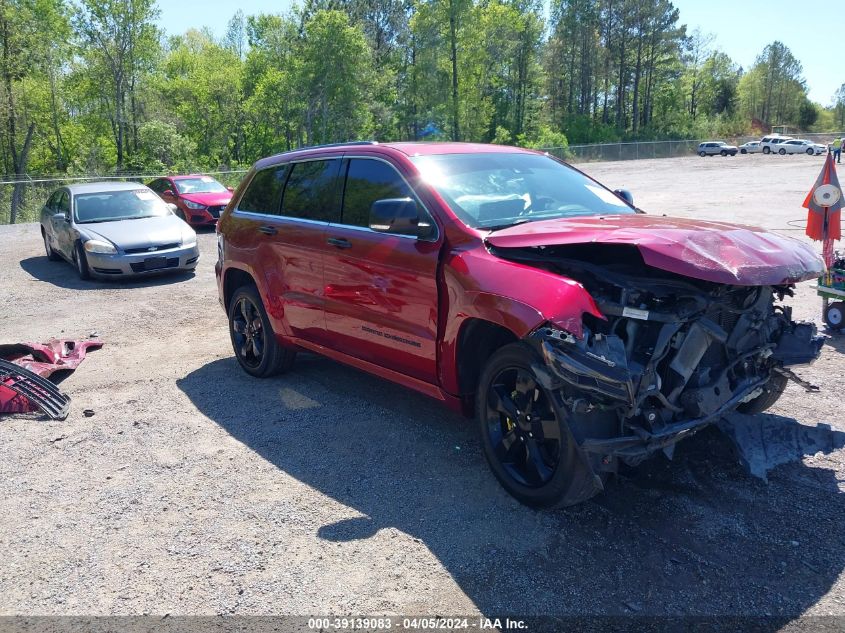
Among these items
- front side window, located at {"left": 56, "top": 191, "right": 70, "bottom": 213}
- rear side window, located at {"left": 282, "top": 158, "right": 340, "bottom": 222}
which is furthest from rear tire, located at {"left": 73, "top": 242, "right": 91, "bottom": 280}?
Answer: rear side window, located at {"left": 282, "top": 158, "right": 340, "bottom": 222}

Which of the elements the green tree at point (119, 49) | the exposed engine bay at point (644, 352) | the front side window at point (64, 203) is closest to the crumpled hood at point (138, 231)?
the front side window at point (64, 203)

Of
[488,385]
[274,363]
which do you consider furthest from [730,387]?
[274,363]

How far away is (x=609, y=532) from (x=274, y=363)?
349 cm

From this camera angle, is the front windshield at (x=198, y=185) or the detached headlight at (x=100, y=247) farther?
the front windshield at (x=198, y=185)

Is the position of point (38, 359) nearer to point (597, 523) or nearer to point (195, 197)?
point (597, 523)

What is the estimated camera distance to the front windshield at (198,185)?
66.6 ft

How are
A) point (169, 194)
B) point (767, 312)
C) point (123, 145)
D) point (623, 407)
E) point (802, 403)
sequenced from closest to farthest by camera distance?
point (623, 407) → point (767, 312) → point (802, 403) → point (169, 194) → point (123, 145)

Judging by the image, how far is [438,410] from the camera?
17.7 ft

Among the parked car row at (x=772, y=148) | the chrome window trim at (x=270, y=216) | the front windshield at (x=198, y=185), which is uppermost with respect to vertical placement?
the parked car row at (x=772, y=148)

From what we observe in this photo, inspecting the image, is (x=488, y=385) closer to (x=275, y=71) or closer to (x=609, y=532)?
(x=609, y=532)

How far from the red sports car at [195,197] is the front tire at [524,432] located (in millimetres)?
16641

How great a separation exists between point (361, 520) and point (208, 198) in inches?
691

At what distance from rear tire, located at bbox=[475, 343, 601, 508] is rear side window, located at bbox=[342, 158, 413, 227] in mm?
1460

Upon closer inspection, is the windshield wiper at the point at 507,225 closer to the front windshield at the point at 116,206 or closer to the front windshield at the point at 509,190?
the front windshield at the point at 509,190
